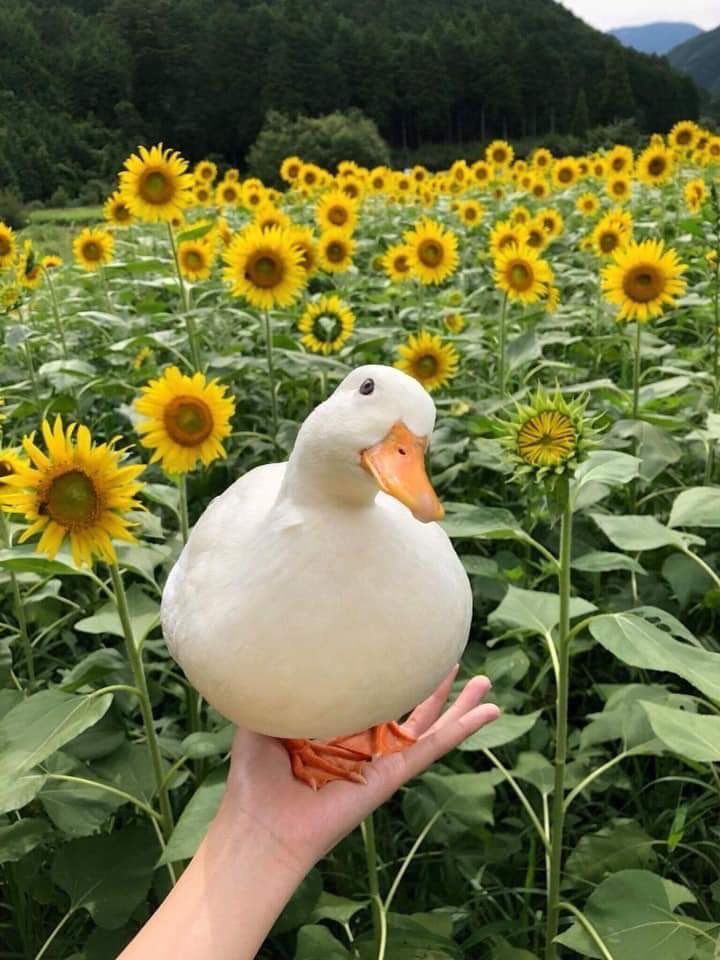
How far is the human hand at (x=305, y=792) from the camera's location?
3.01 feet

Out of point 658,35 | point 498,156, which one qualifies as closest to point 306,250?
point 498,156

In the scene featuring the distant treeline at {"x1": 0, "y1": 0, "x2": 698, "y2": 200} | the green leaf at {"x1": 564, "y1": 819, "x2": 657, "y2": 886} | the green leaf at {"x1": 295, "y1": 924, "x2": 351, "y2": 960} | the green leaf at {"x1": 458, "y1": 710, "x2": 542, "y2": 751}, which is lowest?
the green leaf at {"x1": 564, "y1": 819, "x2": 657, "y2": 886}

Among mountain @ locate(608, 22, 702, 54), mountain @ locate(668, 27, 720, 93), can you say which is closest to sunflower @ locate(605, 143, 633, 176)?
mountain @ locate(668, 27, 720, 93)

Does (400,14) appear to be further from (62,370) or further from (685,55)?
(685,55)

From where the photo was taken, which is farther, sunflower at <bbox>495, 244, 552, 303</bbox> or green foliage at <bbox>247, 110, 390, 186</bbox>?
green foliage at <bbox>247, 110, 390, 186</bbox>

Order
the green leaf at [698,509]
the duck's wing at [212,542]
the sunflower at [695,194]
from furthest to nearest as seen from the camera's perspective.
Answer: the sunflower at [695,194]
the green leaf at [698,509]
the duck's wing at [212,542]

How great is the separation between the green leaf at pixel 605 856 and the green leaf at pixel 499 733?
0.69 ft

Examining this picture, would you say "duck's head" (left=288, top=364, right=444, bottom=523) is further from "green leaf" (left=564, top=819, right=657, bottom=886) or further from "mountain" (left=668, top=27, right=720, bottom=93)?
"mountain" (left=668, top=27, right=720, bottom=93)

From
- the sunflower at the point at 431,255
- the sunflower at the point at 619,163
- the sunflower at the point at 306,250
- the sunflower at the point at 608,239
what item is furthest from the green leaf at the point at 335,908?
the sunflower at the point at 619,163

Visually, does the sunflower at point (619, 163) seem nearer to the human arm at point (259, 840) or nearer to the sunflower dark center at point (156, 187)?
the sunflower dark center at point (156, 187)

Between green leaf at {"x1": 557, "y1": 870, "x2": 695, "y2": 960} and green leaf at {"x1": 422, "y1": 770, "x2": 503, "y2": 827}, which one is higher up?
green leaf at {"x1": 422, "y1": 770, "x2": 503, "y2": 827}

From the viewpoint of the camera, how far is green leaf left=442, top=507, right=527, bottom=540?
1151 millimetres

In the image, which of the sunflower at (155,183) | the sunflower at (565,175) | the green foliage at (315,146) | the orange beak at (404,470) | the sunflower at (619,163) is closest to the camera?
the orange beak at (404,470)

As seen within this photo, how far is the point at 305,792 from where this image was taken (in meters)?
0.96
